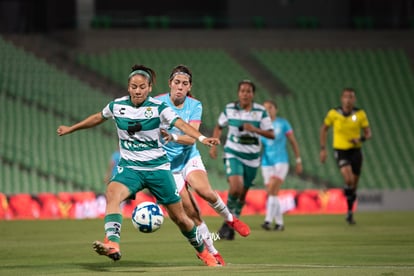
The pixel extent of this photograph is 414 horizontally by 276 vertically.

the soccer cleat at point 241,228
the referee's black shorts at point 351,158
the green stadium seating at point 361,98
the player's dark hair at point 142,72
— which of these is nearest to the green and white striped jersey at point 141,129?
the player's dark hair at point 142,72

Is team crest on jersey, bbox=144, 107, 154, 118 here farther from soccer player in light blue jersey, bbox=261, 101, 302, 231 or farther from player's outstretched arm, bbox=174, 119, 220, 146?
soccer player in light blue jersey, bbox=261, 101, 302, 231

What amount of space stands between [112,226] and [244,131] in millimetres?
6240

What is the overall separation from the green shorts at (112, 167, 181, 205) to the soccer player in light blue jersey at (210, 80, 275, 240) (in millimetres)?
5151

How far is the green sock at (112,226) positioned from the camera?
11.3m

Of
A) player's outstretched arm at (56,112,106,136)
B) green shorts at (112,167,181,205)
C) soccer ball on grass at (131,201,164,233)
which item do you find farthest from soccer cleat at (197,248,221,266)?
player's outstretched arm at (56,112,106,136)

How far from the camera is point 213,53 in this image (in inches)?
1446

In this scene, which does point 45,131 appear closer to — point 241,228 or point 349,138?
point 349,138

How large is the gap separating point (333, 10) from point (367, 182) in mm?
9919

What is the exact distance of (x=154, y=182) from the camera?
38.6 feet

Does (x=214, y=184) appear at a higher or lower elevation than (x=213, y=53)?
lower

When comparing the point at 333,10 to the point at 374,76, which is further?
the point at 333,10

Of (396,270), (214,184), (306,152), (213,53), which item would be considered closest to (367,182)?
(306,152)

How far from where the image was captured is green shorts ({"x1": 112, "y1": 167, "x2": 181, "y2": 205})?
1166 cm

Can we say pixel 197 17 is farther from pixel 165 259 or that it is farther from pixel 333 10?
pixel 165 259
